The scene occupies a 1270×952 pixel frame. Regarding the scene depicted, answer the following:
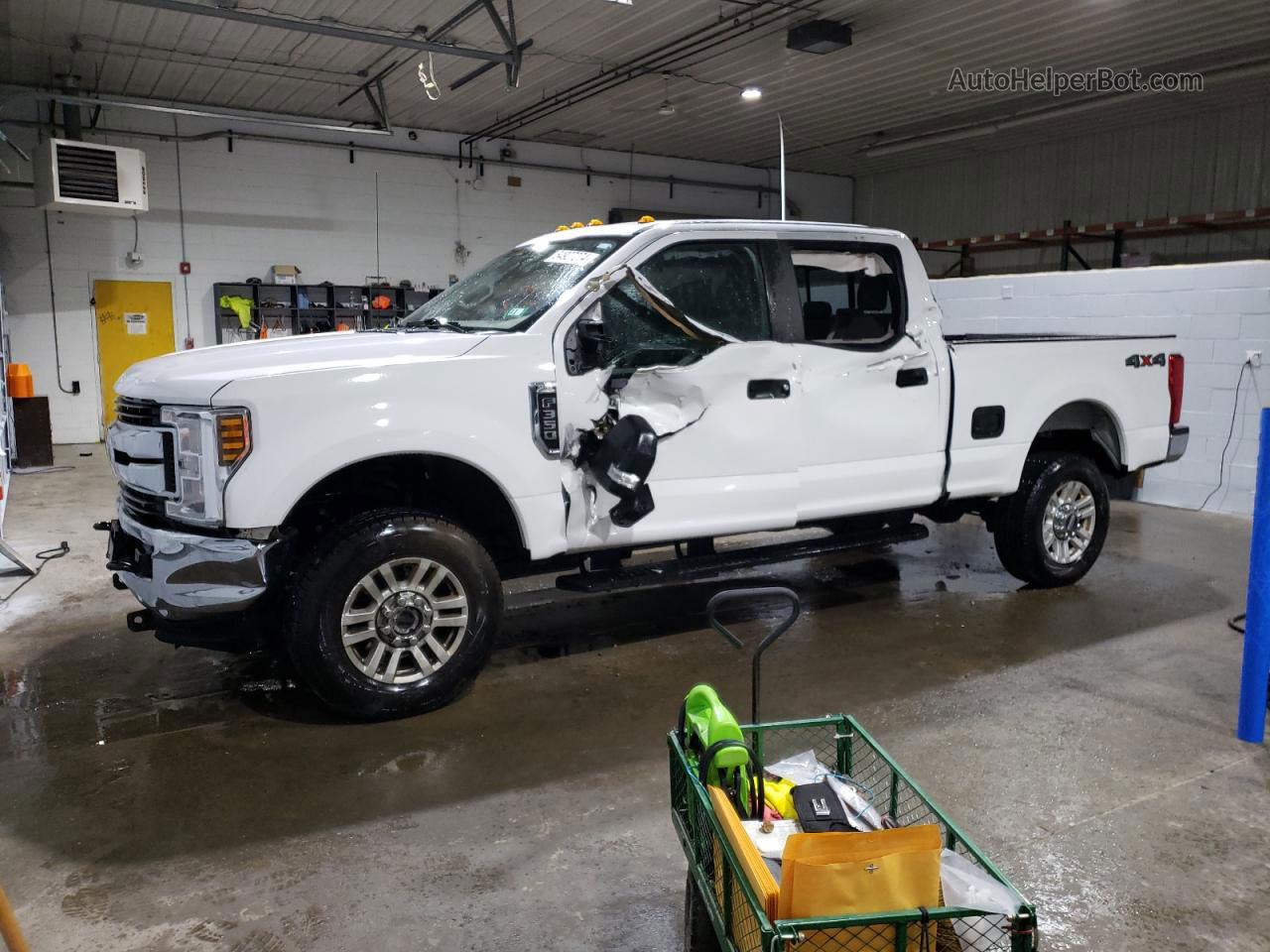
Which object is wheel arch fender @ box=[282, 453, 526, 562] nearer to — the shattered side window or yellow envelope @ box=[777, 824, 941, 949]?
the shattered side window

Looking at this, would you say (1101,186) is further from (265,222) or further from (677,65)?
(265,222)

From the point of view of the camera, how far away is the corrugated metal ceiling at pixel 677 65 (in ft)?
31.3

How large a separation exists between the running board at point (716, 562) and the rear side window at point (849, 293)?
96 cm

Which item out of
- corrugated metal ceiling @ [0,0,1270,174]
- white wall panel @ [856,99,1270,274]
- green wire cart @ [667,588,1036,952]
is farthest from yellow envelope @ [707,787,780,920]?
white wall panel @ [856,99,1270,274]

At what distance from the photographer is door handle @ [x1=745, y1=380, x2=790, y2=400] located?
4.12 metres

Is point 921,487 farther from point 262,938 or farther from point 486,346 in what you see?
point 262,938

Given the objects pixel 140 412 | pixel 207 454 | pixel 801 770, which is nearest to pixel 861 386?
pixel 801 770

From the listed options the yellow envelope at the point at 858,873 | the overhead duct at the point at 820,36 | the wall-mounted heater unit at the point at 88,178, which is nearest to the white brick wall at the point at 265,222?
the wall-mounted heater unit at the point at 88,178

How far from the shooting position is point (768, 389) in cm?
416

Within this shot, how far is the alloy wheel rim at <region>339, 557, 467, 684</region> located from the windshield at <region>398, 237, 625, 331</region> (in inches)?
41.1

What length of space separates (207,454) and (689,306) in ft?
6.59

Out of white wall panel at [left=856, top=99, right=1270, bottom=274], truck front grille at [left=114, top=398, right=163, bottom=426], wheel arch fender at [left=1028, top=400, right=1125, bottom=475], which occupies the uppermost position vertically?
white wall panel at [left=856, top=99, right=1270, bottom=274]

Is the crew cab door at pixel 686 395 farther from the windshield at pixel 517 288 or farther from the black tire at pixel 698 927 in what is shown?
the black tire at pixel 698 927

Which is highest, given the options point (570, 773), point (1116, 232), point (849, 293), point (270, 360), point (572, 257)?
point (1116, 232)
